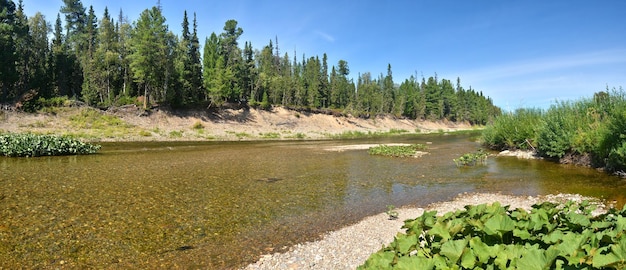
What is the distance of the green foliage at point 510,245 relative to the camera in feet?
9.40

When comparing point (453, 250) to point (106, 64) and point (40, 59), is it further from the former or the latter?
point (40, 59)

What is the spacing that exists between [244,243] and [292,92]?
86306 millimetres

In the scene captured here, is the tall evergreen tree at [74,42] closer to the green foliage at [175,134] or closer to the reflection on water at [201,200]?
the green foliage at [175,134]

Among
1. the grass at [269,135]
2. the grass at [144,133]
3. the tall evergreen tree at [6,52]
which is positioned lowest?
the grass at [269,135]

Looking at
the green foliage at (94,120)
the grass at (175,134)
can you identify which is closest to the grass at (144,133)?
the grass at (175,134)

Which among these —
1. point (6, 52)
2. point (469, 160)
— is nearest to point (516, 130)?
point (469, 160)

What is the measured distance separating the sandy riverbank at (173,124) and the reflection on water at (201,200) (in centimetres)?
2466

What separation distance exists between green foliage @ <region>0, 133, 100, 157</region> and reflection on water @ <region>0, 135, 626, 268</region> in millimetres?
1878

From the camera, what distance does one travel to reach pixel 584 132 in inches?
836

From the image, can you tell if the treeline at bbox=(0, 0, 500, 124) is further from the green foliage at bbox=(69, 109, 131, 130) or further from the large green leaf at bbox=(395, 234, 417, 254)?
the large green leaf at bbox=(395, 234, 417, 254)

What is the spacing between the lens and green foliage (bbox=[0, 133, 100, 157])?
2530 centimetres

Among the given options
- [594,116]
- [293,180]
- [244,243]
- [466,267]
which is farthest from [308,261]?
[594,116]

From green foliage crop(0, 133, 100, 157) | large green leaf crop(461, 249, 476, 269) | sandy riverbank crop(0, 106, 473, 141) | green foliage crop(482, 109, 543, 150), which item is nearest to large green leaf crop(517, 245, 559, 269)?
large green leaf crop(461, 249, 476, 269)

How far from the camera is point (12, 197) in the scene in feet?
42.3
